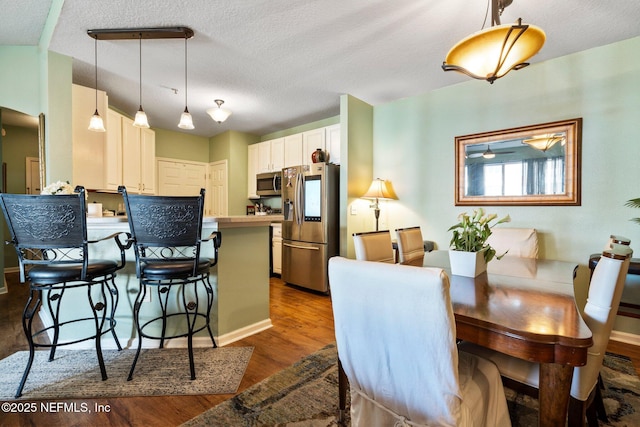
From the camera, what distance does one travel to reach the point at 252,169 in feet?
17.5

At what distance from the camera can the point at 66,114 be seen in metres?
2.62

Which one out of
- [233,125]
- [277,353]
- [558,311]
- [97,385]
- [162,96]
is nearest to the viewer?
[558,311]

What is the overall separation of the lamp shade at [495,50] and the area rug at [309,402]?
1.95m

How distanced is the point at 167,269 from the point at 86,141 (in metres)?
2.20

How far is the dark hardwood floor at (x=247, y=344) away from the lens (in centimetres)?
149

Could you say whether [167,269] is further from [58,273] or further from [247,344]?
[247,344]

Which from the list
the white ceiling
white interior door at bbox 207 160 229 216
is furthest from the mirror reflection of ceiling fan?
white interior door at bbox 207 160 229 216

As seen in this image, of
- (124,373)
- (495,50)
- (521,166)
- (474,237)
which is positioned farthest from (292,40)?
(124,373)

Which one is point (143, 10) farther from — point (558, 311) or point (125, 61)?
point (558, 311)

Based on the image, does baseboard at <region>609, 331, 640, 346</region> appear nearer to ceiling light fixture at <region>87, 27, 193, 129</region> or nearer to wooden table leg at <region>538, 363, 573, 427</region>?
wooden table leg at <region>538, 363, 573, 427</region>

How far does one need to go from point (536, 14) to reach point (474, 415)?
105 inches

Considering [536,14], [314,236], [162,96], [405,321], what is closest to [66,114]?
[162,96]

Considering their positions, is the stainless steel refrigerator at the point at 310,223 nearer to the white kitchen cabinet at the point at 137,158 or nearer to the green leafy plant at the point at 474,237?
the white kitchen cabinet at the point at 137,158

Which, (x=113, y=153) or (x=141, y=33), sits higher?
(x=141, y=33)
